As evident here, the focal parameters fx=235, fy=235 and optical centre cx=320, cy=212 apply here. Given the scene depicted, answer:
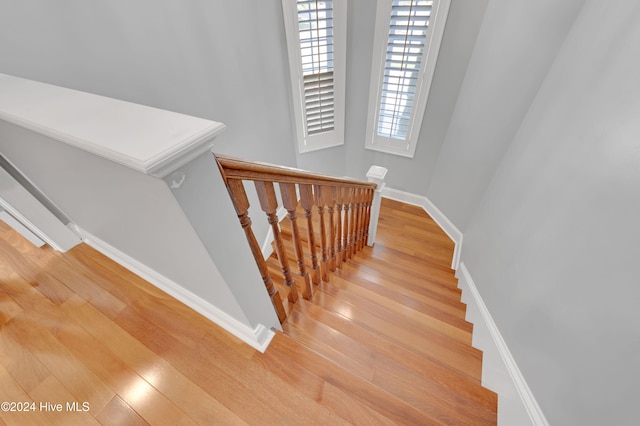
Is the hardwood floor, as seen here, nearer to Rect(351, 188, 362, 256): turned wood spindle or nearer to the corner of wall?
the corner of wall

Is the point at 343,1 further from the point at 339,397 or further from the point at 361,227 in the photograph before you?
the point at 339,397

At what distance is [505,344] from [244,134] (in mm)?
2368

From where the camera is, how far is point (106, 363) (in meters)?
0.93

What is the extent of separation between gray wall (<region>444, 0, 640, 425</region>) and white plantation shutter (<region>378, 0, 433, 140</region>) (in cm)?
68

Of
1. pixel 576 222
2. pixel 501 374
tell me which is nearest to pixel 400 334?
pixel 501 374

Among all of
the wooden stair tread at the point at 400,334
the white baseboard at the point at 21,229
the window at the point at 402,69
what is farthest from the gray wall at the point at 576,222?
the white baseboard at the point at 21,229

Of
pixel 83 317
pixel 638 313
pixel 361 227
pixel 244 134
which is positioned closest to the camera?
pixel 638 313

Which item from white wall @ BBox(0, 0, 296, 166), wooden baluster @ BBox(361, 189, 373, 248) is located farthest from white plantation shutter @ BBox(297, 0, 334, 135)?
wooden baluster @ BBox(361, 189, 373, 248)

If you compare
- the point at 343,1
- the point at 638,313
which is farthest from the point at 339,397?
the point at 343,1

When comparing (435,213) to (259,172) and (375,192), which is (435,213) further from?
(259,172)

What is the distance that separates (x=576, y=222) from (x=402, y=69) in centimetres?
214

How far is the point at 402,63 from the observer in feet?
8.04

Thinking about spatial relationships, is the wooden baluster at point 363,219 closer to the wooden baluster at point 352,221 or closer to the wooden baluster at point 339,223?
the wooden baluster at point 352,221

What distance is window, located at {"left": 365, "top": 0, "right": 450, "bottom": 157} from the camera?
2160 millimetres
